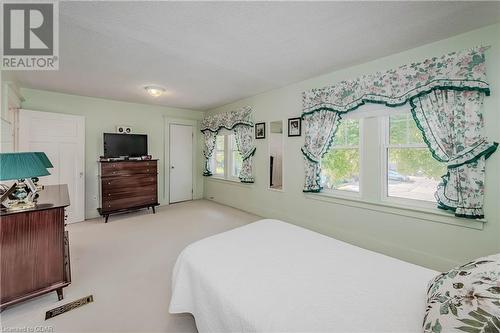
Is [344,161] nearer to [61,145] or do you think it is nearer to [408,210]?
[408,210]

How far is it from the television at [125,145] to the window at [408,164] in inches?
180

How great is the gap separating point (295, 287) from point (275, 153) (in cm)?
359

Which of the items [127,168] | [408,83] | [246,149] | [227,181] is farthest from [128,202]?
[408,83]

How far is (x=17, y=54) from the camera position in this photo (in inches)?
98.1

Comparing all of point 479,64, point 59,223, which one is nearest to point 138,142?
point 59,223

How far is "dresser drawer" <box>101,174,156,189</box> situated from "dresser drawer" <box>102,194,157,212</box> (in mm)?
207

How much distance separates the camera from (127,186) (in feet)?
14.2

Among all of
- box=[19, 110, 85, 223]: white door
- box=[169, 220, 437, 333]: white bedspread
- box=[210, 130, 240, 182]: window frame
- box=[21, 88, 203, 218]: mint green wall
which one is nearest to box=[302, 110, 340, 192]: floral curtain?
box=[169, 220, 437, 333]: white bedspread

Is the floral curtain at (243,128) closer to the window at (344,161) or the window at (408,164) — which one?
the window at (344,161)

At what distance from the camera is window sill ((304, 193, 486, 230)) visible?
2.18 m

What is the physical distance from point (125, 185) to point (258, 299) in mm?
4074

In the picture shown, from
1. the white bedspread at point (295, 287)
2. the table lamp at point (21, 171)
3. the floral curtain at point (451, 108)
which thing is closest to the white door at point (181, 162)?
the table lamp at point (21, 171)

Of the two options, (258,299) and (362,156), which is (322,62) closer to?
(362,156)

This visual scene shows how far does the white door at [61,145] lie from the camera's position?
3.71 metres
